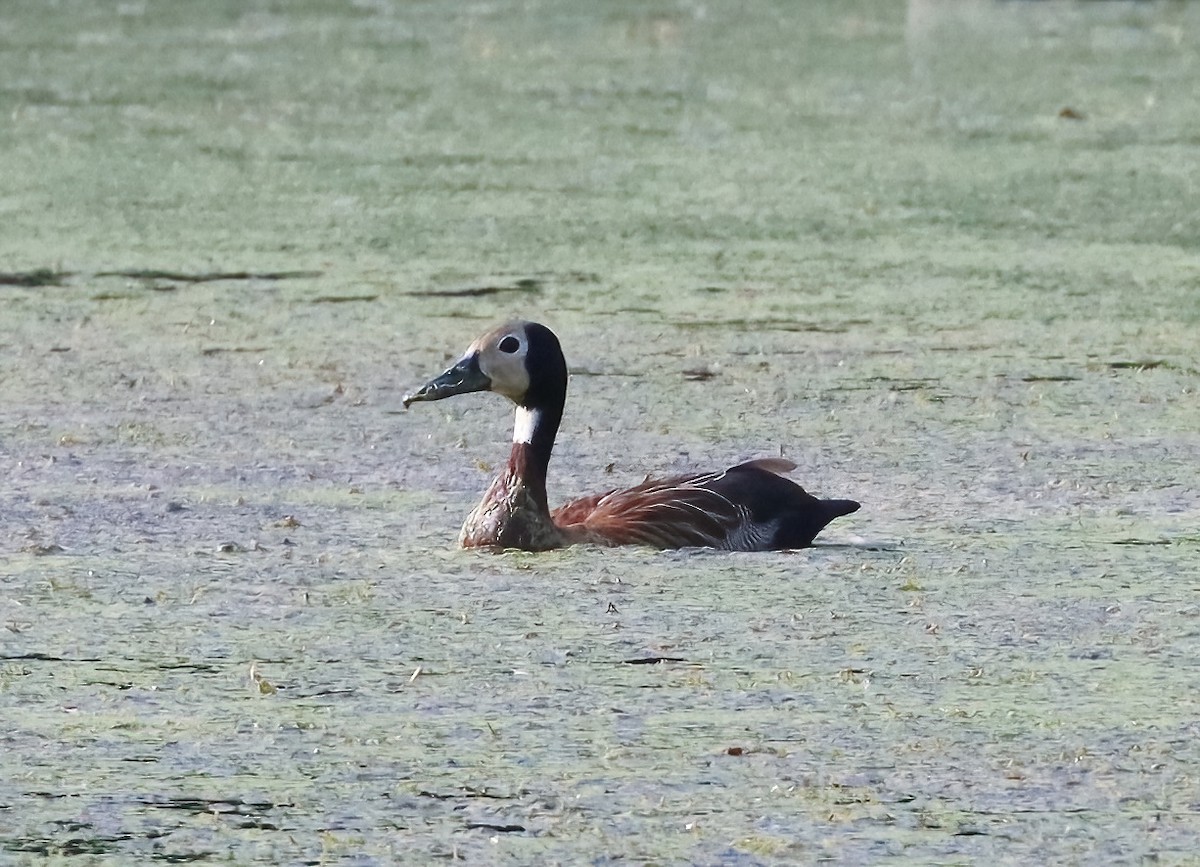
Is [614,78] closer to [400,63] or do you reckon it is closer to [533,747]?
[400,63]

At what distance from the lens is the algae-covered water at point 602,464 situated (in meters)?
2.78

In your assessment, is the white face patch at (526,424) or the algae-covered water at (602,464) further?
the white face patch at (526,424)

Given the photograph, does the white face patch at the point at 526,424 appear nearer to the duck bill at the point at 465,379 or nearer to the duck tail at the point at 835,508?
the duck bill at the point at 465,379

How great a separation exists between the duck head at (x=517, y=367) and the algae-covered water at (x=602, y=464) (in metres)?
0.24

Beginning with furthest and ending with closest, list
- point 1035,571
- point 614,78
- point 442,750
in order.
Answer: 1. point 614,78
2. point 1035,571
3. point 442,750

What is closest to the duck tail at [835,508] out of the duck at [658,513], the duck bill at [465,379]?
the duck at [658,513]

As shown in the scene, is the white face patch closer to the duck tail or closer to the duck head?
the duck head

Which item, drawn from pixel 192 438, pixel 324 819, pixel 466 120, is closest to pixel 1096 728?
pixel 324 819

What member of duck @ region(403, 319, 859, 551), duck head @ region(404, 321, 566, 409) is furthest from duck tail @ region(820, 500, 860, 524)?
duck head @ region(404, 321, 566, 409)

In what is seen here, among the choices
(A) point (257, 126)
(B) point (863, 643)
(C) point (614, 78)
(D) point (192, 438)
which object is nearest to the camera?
(B) point (863, 643)

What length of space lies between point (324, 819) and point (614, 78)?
25.0 ft

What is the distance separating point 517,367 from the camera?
4.05 meters

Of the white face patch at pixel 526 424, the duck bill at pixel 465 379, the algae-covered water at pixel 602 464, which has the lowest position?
the algae-covered water at pixel 602 464

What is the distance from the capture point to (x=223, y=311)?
5.89 metres
